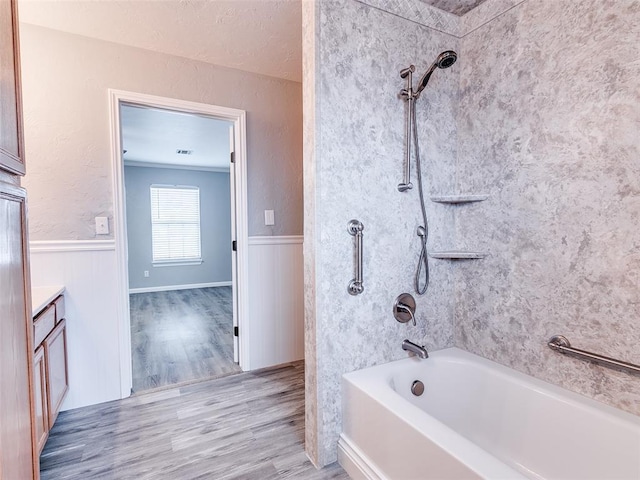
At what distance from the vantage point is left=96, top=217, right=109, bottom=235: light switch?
217cm

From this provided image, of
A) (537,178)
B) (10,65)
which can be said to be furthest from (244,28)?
(537,178)

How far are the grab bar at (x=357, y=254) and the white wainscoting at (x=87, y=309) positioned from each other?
169 cm

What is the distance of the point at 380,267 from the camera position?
172 centimetres

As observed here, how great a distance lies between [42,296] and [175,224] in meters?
4.50

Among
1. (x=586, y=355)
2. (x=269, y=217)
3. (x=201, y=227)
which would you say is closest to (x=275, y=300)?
(x=269, y=217)

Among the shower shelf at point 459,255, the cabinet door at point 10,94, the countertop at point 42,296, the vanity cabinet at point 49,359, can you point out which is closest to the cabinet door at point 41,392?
the vanity cabinet at point 49,359

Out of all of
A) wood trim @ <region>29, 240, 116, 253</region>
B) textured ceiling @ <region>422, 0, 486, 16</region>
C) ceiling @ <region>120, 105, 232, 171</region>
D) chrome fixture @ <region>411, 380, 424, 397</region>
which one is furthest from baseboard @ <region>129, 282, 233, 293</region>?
textured ceiling @ <region>422, 0, 486, 16</region>

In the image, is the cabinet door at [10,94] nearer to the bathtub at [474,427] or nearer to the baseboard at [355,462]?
the bathtub at [474,427]

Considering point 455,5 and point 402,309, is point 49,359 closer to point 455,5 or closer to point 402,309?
point 402,309

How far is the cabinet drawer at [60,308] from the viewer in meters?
1.93

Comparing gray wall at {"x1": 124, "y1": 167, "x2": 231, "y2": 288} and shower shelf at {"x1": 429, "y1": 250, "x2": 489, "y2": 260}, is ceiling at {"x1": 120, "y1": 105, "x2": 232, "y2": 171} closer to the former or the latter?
gray wall at {"x1": 124, "y1": 167, "x2": 231, "y2": 288}

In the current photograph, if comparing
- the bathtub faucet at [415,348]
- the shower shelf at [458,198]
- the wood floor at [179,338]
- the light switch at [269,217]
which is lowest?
the wood floor at [179,338]

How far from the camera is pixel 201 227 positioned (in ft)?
20.7

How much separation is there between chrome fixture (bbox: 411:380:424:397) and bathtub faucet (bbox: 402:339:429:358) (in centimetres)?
16
